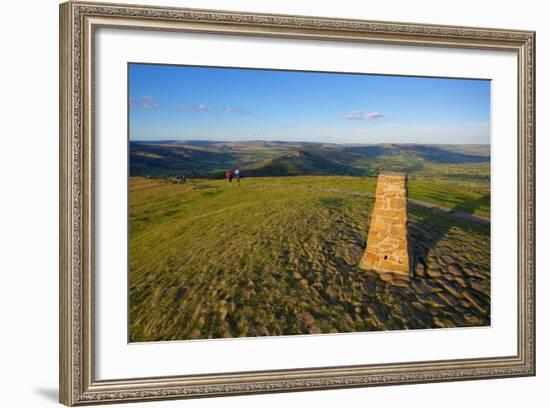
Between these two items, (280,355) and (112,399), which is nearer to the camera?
(112,399)

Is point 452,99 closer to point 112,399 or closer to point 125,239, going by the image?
point 125,239

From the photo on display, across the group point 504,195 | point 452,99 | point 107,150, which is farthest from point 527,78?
point 107,150

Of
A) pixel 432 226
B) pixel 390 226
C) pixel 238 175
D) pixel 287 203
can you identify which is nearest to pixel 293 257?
pixel 287 203

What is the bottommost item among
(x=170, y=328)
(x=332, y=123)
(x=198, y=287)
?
(x=170, y=328)

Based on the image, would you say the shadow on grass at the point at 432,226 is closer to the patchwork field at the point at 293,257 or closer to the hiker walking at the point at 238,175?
the patchwork field at the point at 293,257

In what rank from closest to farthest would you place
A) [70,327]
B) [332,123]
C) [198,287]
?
[70,327]
[198,287]
[332,123]

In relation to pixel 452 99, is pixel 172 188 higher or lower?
lower

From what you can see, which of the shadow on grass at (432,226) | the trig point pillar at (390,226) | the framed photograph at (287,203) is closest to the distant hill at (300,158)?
the framed photograph at (287,203)

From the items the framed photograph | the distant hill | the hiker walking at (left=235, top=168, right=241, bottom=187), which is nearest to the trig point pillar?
the framed photograph
